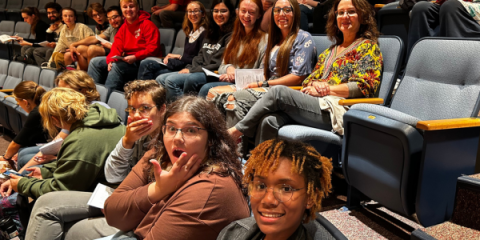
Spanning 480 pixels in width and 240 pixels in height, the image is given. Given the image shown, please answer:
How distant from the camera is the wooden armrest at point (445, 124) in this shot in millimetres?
1436

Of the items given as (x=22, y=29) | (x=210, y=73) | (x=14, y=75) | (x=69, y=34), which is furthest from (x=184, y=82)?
(x=22, y=29)

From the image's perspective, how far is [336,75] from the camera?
2.32 m

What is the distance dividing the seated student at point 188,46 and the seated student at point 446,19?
5.76ft

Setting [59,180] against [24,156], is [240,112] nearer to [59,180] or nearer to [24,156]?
[59,180]

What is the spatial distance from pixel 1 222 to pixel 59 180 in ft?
1.66

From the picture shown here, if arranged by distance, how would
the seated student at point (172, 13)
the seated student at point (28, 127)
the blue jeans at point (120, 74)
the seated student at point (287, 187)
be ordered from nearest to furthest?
the seated student at point (287, 187)
the seated student at point (28, 127)
the blue jeans at point (120, 74)
the seated student at point (172, 13)

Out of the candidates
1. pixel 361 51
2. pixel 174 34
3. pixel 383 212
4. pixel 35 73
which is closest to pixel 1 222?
pixel 383 212

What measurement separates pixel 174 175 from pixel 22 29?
23.7 feet

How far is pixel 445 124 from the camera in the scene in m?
1.47

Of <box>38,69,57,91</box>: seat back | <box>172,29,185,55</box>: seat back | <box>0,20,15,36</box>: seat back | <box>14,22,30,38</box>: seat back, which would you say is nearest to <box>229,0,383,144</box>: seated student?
<box>172,29,185,55</box>: seat back

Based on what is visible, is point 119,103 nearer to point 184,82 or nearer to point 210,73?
point 184,82

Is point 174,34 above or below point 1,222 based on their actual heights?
above

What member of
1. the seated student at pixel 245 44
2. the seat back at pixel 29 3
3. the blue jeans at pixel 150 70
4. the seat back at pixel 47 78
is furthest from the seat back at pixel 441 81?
the seat back at pixel 29 3

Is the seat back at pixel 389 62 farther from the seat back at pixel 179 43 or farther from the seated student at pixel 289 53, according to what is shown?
the seat back at pixel 179 43
